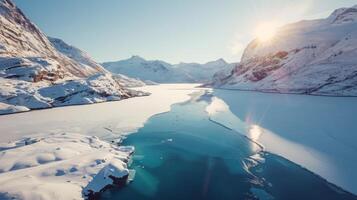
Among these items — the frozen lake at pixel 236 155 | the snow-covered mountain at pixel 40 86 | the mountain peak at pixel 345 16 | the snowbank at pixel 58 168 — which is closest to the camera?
the snowbank at pixel 58 168

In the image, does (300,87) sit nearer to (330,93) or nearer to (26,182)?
(330,93)

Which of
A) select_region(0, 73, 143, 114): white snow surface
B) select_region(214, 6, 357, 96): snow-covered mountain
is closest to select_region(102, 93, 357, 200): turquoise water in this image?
select_region(0, 73, 143, 114): white snow surface

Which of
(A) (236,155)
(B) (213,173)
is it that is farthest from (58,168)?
(A) (236,155)

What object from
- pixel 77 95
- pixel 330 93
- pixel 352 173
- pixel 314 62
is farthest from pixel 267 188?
pixel 314 62

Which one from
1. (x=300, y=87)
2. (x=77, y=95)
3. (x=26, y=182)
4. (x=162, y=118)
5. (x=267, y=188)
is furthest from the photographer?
(x=300, y=87)

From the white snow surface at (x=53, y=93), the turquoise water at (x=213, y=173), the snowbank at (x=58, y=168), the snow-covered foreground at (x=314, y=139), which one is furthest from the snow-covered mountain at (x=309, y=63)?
the snowbank at (x=58, y=168)

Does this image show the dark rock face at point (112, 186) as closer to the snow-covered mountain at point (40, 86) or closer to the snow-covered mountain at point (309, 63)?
the snow-covered mountain at point (40, 86)
